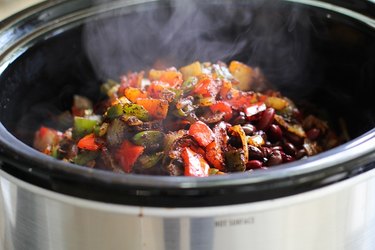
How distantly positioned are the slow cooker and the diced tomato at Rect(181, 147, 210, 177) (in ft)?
0.78

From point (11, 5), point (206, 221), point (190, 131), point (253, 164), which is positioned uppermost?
point (11, 5)

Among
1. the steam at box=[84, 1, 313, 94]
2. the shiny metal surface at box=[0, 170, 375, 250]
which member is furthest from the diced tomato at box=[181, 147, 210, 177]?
the steam at box=[84, 1, 313, 94]

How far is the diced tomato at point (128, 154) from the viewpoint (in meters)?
1.68

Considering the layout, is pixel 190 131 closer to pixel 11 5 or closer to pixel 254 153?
pixel 254 153

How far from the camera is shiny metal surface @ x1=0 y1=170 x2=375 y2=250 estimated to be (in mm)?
1333

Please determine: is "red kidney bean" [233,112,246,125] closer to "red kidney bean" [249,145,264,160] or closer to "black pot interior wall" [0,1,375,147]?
"red kidney bean" [249,145,264,160]

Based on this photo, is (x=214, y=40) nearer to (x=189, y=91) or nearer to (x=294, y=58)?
(x=294, y=58)

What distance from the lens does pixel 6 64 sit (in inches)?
73.3

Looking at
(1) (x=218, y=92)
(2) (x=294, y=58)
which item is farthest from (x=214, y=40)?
(1) (x=218, y=92)

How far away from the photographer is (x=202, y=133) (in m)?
1.68

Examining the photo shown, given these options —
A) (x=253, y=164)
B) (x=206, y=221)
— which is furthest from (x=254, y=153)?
(x=206, y=221)

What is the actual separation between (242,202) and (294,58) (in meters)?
1.20

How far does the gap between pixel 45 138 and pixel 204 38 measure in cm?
76

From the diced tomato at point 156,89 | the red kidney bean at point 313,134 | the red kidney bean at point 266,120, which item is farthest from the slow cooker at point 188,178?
the diced tomato at point 156,89
